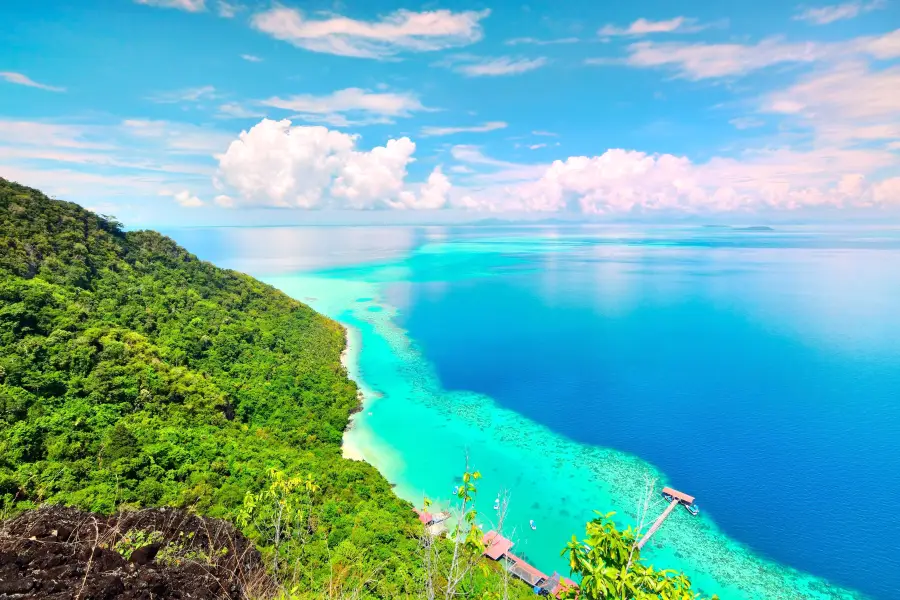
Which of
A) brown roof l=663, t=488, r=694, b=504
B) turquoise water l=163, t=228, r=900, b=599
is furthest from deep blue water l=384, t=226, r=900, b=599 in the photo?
brown roof l=663, t=488, r=694, b=504

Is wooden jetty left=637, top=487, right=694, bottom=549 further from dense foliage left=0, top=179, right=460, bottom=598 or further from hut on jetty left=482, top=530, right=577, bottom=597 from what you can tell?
dense foliage left=0, top=179, right=460, bottom=598

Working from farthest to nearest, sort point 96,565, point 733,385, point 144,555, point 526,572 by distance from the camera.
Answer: point 733,385, point 526,572, point 144,555, point 96,565

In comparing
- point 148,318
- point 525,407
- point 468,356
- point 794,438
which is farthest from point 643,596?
point 468,356

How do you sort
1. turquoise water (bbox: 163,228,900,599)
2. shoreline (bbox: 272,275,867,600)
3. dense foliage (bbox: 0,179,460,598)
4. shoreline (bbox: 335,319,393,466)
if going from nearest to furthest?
1. dense foliage (bbox: 0,179,460,598)
2. shoreline (bbox: 272,275,867,600)
3. turquoise water (bbox: 163,228,900,599)
4. shoreline (bbox: 335,319,393,466)

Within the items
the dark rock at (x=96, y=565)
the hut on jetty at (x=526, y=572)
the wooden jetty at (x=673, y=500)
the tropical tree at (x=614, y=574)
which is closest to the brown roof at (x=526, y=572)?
the hut on jetty at (x=526, y=572)

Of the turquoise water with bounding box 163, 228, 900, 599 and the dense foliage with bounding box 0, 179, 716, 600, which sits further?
the turquoise water with bounding box 163, 228, 900, 599

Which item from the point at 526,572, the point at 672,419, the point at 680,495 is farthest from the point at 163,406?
the point at 672,419

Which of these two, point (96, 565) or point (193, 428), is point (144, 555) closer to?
point (96, 565)

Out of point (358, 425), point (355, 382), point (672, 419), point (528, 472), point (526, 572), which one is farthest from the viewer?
point (355, 382)
